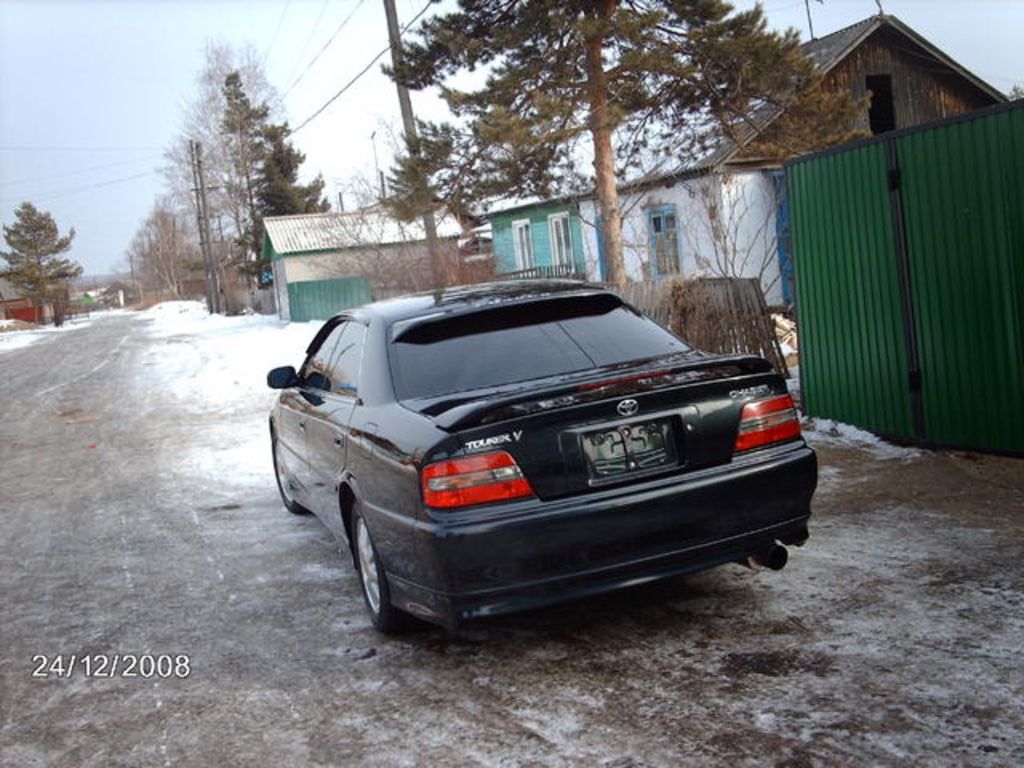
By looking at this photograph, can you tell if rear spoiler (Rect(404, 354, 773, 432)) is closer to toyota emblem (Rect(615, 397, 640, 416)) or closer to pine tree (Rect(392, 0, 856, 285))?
toyota emblem (Rect(615, 397, 640, 416))

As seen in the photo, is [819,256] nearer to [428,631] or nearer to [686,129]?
[428,631]

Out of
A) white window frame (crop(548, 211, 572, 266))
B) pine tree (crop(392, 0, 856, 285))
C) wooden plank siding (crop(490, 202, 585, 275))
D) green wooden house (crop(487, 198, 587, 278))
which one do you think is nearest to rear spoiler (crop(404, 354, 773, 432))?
pine tree (crop(392, 0, 856, 285))

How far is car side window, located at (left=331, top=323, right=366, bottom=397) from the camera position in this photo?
201 inches

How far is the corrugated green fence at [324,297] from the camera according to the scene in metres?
32.0

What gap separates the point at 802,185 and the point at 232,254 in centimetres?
5767

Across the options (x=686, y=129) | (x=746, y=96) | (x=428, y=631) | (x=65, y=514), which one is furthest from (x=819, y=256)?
(x=686, y=129)

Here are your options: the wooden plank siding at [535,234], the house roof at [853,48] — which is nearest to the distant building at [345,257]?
the wooden plank siding at [535,234]

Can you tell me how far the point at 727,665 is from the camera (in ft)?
12.7

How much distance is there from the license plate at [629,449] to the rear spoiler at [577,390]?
0.16 m

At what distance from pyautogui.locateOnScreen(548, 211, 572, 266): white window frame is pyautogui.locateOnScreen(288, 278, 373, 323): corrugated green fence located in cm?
592

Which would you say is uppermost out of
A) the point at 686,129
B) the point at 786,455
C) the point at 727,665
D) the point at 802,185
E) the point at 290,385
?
the point at 686,129

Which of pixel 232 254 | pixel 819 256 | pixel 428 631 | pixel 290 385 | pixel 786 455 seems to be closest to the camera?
pixel 786 455
